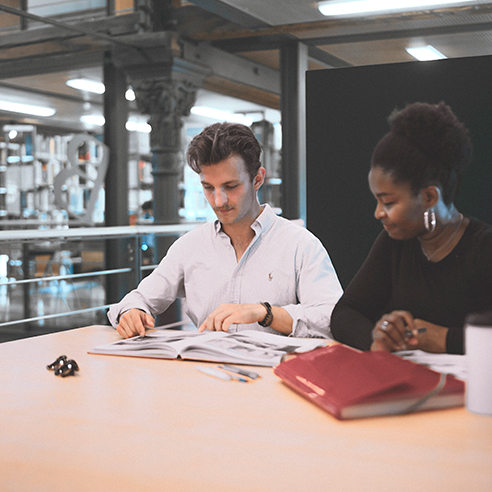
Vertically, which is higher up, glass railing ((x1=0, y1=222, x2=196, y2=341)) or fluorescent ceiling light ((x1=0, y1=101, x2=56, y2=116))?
fluorescent ceiling light ((x1=0, y1=101, x2=56, y2=116))

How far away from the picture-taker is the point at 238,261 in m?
1.52

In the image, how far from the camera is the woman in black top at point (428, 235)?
0.85 meters

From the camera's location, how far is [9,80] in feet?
22.8

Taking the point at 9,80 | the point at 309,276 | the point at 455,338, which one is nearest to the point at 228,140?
the point at 309,276

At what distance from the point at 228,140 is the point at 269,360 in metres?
0.65

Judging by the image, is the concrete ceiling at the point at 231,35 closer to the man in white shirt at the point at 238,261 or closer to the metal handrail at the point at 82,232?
the metal handrail at the point at 82,232

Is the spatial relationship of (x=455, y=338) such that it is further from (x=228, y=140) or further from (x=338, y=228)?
(x=228, y=140)

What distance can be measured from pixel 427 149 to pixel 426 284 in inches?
9.4

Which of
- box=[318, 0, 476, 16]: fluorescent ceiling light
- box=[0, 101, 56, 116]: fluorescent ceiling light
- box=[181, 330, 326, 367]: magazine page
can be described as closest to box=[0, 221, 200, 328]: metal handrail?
box=[181, 330, 326, 367]: magazine page

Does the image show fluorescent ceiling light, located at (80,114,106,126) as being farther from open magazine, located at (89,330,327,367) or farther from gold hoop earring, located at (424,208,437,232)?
gold hoop earring, located at (424,208,437,232)

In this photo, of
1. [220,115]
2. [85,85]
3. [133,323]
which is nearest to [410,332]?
[133,323]

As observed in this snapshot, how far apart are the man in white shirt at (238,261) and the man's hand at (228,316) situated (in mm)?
94

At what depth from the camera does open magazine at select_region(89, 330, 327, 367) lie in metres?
1.02

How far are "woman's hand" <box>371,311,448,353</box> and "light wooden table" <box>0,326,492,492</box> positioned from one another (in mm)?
208
